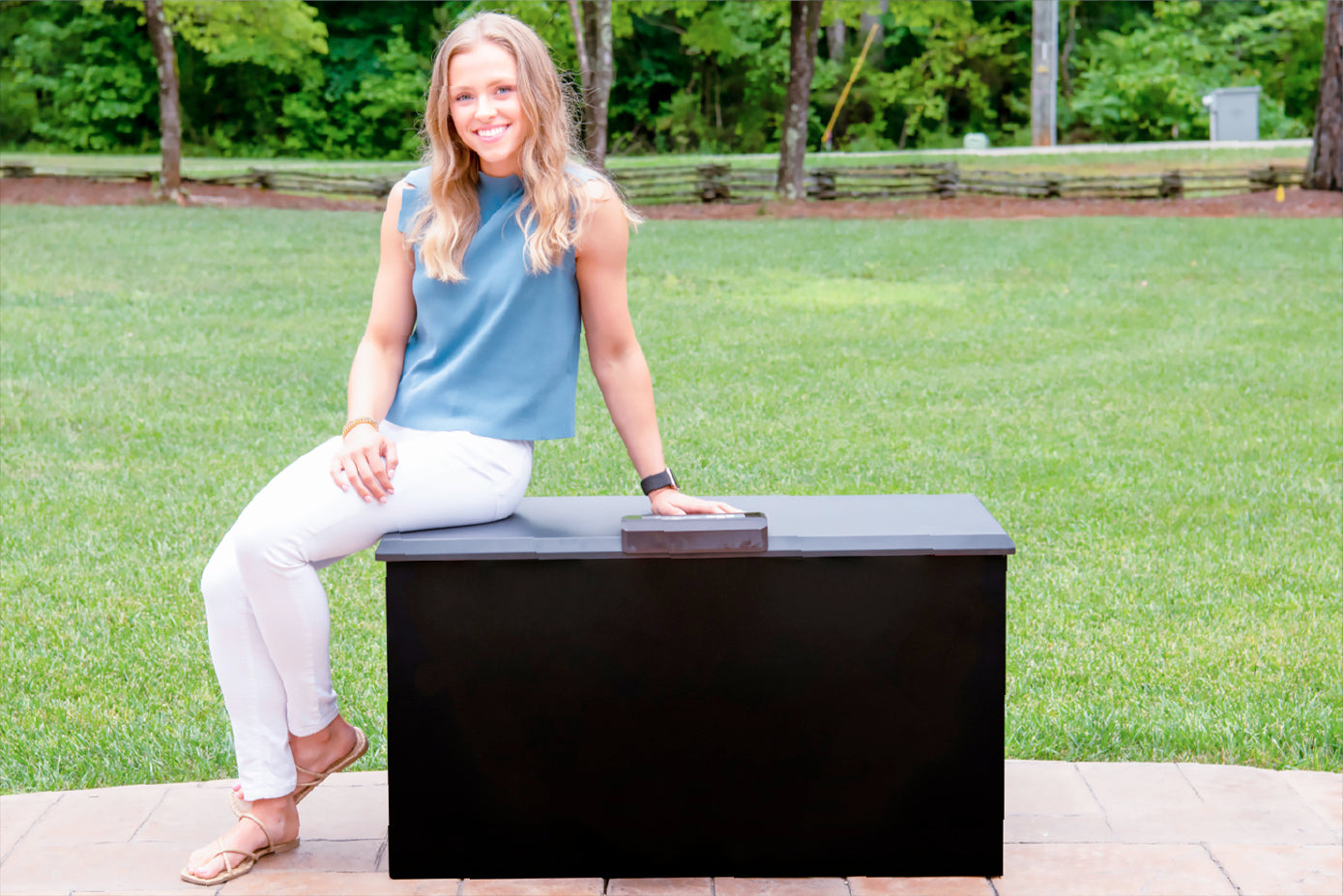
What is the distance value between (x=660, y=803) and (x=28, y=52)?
46581 millimetres

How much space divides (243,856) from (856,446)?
5.52m

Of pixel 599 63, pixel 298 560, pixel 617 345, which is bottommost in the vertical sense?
pixel 298 560

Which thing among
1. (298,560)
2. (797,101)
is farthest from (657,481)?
(797,101)

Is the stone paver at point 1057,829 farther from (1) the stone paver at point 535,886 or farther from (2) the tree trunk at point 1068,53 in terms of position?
(2) the tree trunk at point 1068,53

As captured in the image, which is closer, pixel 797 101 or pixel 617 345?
pixel 617 345

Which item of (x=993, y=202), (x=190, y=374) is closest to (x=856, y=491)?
(x=190, y=374)

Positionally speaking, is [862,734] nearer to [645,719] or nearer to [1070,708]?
[645,719]

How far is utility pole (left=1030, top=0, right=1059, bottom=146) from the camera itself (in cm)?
3875

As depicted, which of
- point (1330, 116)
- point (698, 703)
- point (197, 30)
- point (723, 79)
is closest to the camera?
point (698, 703)

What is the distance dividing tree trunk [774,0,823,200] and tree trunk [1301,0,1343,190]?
836 cm

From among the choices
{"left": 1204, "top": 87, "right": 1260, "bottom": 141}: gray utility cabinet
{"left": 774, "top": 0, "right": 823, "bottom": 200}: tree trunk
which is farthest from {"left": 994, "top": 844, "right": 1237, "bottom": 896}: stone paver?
{"left": 1204, "top": 87, "right": 1260, "bottom": 141}: gray utility cabinet

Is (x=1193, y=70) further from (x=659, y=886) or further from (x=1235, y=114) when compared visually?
(x=659, y=886)

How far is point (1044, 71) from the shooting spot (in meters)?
38.8

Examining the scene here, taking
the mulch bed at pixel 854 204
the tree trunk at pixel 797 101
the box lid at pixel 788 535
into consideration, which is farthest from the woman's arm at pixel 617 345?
the tree trunk at pixel 797 101
